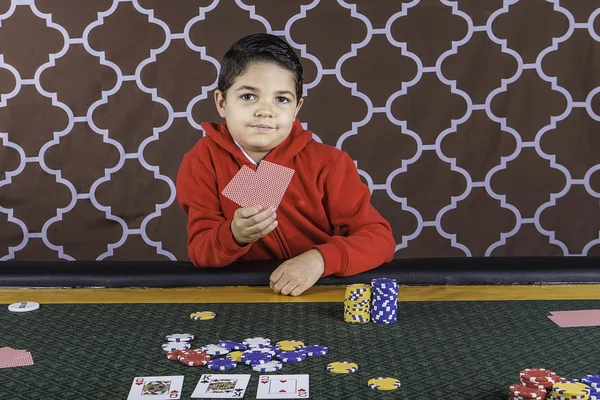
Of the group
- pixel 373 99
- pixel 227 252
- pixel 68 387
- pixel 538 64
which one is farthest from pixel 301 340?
pixel 538 64

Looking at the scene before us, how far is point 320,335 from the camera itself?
1.31 m

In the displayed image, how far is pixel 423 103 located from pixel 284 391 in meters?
2.30

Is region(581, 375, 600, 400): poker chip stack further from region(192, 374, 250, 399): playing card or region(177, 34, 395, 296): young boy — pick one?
region(177, 34, 395, 296): young boy

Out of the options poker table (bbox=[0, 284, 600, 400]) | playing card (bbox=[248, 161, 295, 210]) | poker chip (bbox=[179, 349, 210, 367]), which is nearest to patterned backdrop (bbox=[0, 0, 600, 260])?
playing card (bbox=[248, 161, 295, 210])

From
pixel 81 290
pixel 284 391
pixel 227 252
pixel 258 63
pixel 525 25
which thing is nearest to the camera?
pixel 284 391

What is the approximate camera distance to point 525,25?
3148 mm

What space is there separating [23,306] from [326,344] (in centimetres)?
62

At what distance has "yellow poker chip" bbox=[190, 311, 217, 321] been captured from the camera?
142 cm

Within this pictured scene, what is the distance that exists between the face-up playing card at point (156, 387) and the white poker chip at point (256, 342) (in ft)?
0.52

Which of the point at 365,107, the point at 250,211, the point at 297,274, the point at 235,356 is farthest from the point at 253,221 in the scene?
the point at 365,107

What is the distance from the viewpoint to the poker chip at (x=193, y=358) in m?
1.17

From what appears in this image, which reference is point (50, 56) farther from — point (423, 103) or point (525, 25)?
point (525, 25)

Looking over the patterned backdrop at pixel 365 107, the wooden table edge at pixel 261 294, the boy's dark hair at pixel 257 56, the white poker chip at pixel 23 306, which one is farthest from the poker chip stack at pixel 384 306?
the patterned backdrop at pixel 365 107

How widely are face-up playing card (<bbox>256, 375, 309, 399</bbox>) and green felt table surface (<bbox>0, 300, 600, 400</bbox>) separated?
13 mm
